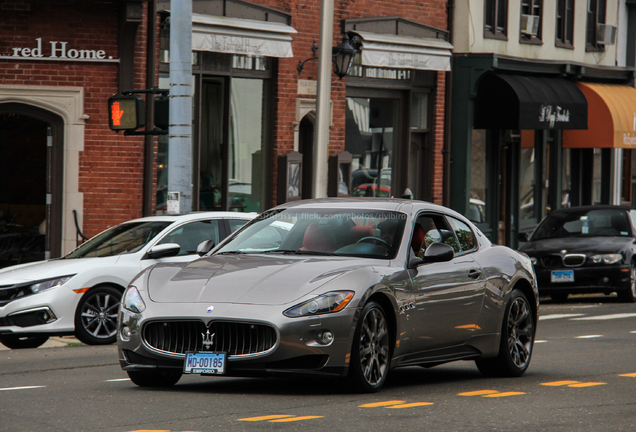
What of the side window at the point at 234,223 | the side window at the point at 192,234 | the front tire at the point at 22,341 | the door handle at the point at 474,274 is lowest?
the front tire at the point at 22,341

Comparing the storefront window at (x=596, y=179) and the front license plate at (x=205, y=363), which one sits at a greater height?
the storefront window at (x=596, y=179)

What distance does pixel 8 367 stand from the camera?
10234mm

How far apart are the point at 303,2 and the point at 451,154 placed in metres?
5.95

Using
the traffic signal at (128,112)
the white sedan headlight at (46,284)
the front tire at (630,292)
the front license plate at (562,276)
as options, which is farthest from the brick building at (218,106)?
the white sedan headlight at (46,284)

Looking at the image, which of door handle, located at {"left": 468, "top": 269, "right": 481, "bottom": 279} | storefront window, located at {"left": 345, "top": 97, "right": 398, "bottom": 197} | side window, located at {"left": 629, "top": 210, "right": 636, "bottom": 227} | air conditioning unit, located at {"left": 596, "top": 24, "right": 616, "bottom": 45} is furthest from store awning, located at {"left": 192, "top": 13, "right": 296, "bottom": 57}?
air conditioning unit, located at {"left": 596, "top": 24, "right": 616, "bottom": 45}

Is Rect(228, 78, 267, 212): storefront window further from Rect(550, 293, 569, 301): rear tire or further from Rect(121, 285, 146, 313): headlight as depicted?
Rect(121, 285, 146, 313): headlight

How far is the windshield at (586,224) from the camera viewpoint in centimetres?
1900

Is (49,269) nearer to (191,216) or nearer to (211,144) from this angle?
(191,216)

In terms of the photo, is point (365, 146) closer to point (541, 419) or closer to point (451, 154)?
point (451, 154)

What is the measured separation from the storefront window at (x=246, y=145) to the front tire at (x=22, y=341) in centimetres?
784

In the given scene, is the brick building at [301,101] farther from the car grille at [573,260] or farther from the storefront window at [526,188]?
the car grille at [573,260]

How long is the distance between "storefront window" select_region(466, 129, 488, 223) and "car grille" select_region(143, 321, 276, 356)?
59.8 ft

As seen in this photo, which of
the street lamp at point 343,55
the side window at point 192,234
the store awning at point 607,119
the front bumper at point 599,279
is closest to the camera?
the side window at point 192,234

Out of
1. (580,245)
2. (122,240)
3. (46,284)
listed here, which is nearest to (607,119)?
(580,245)
